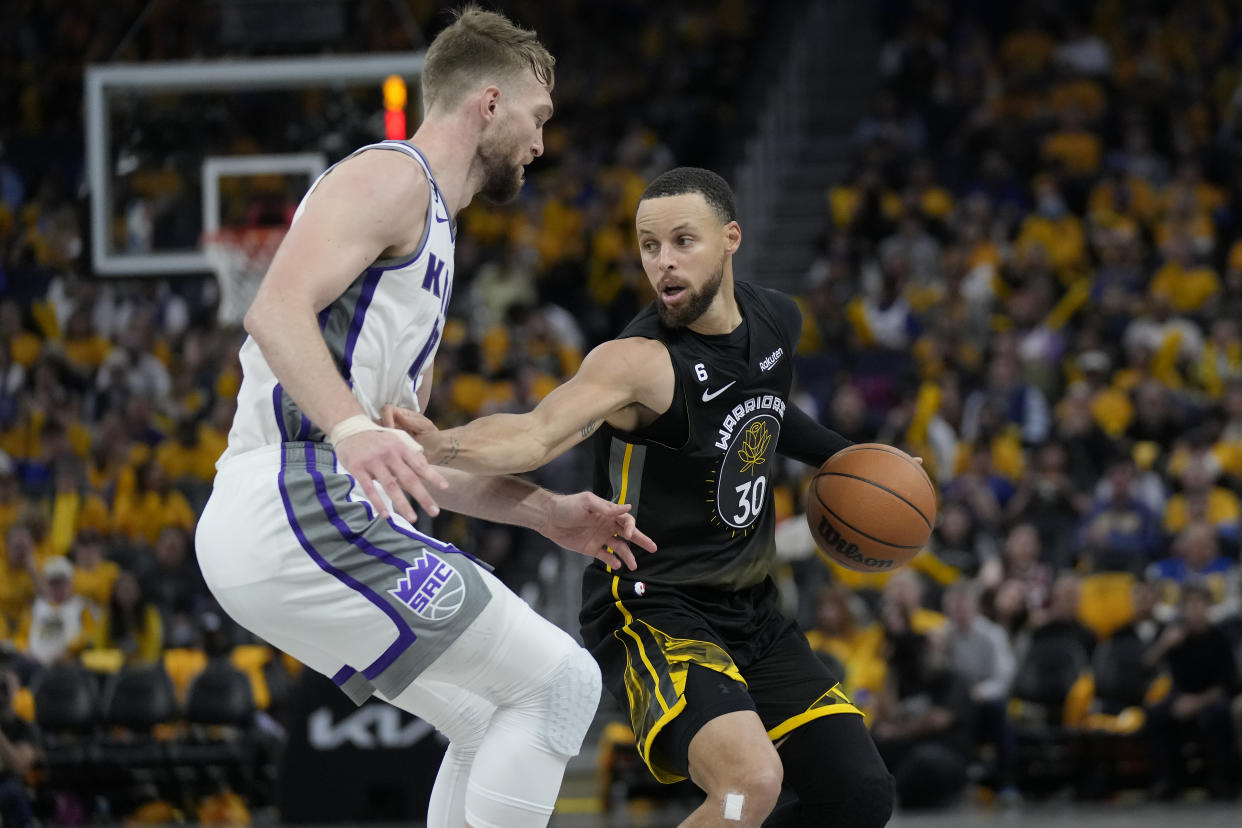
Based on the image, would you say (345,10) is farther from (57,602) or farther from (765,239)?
(765,239)

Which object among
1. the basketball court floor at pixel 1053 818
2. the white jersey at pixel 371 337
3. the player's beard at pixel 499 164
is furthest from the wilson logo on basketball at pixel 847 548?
the basketball court floor at pixel 1053 818

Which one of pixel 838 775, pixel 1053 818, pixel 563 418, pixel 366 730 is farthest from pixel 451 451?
pixel 1053 818

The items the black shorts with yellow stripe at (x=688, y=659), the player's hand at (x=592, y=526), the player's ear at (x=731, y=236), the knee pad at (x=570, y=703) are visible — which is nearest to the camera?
the knee pad at (x=570, y=703)

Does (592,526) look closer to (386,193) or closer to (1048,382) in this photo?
(386,193)

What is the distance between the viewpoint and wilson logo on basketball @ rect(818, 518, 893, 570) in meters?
5.33

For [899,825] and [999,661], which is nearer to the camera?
[899,825]

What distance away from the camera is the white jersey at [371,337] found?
3.85 metres

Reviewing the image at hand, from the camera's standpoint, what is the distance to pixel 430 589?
379 cm

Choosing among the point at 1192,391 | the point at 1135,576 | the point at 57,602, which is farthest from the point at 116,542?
the point at 1192,391

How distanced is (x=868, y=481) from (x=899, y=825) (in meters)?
4.63

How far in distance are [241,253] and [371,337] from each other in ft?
24.6

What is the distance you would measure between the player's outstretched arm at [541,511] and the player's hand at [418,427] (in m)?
0.22

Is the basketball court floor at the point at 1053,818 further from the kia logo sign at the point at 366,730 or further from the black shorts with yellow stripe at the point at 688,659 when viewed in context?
the black shorts with yellow stripe at the point at 688,659

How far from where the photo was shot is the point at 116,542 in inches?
512
